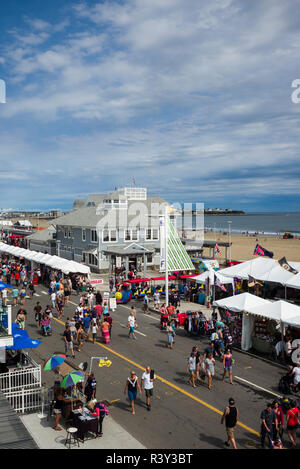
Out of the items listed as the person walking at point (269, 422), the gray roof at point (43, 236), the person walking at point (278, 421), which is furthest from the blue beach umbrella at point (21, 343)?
the gray roof at point (43, 236)

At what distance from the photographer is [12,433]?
762 centimetres

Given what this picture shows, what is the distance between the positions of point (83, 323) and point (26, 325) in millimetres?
4707

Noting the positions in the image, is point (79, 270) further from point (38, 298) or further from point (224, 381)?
point (224, 381)

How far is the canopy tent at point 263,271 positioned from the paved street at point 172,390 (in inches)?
338

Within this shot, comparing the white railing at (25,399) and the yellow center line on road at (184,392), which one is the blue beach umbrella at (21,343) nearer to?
the white railing at (25,399)

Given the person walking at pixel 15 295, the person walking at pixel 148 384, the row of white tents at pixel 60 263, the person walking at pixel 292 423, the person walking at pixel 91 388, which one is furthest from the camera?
Answer: the row of white tents at pixel 60 263

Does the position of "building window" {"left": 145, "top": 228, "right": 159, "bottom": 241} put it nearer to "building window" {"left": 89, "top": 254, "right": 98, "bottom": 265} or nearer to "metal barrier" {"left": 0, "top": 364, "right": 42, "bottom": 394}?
"building window" {"left": 89, "top": 254, "right": 98, "bottom": 265}

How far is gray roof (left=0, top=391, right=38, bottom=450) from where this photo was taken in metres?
7.09

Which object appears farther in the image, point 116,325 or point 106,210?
point 106,210

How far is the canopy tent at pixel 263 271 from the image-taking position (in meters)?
26.9

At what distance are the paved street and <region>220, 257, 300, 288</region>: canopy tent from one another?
8.60m

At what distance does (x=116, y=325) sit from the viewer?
23297mm

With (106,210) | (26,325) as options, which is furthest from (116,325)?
(106,210)
